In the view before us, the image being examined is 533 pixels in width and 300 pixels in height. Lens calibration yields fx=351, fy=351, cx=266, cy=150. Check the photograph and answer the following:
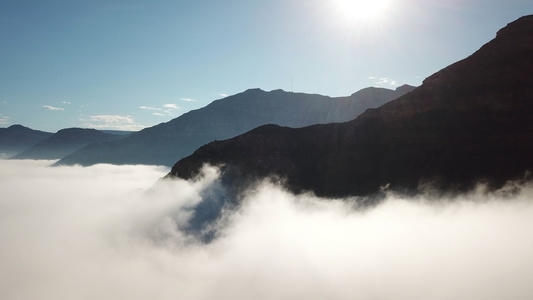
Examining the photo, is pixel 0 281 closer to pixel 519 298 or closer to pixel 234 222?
pixel 234 222

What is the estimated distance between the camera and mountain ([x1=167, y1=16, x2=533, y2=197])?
83438 millimetres

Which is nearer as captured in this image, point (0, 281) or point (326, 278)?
point (326, 278)

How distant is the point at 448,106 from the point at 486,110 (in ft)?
29.9

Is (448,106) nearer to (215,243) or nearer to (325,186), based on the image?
(325,186)

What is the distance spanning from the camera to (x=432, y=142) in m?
94.2

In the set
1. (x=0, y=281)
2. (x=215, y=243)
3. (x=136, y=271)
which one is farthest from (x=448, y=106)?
(x=0, y=281)

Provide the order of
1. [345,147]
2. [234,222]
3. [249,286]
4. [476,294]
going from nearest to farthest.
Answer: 1. [476,294]
2. [345,147]
3. [234,222]
4. [249,286]

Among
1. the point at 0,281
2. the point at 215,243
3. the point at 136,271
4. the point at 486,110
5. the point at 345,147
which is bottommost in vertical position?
the point at 0,281

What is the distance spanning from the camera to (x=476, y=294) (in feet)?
338

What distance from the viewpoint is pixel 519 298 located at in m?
93.1

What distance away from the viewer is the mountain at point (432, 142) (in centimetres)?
8344

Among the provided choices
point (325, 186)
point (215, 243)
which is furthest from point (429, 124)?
point (215, 243)

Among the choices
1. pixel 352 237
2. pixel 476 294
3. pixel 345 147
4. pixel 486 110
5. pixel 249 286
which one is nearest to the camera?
pixel 486 110

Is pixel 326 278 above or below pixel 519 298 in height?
below
